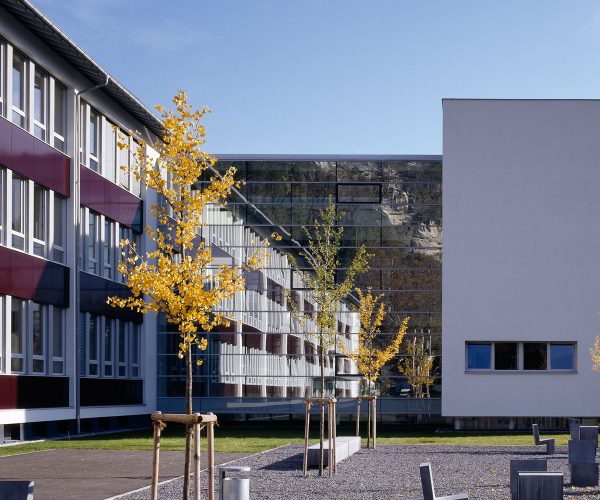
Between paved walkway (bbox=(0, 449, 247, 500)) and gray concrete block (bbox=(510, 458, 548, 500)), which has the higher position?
gray concrete block (bbox=(510, 458, 548, 500))

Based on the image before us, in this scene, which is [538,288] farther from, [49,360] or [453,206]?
[49,360]

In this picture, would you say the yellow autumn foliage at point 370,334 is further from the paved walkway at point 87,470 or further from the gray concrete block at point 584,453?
the gray concrete block at point 584,453

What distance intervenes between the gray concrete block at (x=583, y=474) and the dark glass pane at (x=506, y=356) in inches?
834

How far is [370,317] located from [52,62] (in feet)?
46.4

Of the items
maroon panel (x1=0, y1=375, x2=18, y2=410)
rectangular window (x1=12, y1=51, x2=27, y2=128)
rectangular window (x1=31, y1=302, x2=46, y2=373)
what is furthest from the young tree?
rectangular window (x1=12, y1=51, x2=27, y2=128)

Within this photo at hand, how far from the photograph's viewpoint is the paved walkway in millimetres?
16078

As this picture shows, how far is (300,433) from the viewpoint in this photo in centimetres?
3584

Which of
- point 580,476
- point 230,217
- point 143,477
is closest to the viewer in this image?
point 580,476

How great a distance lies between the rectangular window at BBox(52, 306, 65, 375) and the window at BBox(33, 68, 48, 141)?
477cm

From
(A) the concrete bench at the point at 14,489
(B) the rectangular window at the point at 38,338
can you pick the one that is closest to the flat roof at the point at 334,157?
(B) the rectangular window at the point at 38,338

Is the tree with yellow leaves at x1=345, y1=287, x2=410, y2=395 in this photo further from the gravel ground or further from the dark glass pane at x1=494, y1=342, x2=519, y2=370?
the gravel ground

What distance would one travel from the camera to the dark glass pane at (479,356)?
38.3 m

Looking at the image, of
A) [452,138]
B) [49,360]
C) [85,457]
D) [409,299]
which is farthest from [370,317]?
[85,457]

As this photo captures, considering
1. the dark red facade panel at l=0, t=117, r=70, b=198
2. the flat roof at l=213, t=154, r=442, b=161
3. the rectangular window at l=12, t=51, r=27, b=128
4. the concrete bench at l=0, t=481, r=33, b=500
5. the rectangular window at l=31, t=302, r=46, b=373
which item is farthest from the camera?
the flat roof at l=213, t=154, r=442, b=161
